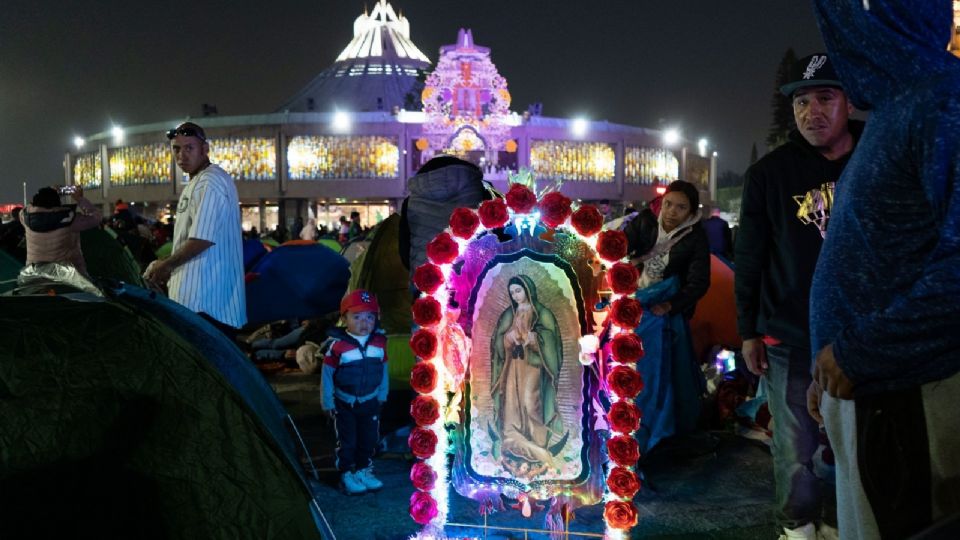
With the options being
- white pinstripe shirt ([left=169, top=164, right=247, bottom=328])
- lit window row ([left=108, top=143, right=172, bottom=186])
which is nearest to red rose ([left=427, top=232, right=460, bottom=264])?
white pinstripe shirt ([left=169, top=164, right=247, bottom=328])

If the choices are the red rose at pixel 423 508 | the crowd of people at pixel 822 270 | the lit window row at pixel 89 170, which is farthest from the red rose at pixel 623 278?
the lit window row at pixel 89 170

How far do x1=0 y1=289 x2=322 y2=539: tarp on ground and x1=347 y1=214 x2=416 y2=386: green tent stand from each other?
13.9ft

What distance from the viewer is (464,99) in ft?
128

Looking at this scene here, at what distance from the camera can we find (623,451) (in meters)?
3.74

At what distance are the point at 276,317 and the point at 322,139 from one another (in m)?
41.6

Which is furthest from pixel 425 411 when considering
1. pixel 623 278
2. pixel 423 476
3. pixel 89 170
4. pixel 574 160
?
pixel 89 170

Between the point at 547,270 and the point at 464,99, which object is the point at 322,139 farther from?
the point at 547,270

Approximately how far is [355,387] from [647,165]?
54817mm

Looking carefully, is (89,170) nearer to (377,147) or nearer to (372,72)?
(372,72)

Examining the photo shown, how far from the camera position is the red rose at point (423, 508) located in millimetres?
3809

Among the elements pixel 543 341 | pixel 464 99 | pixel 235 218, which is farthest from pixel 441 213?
pixel 464 99

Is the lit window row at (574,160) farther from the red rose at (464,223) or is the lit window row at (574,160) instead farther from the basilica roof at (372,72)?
the red rose at (464,223)

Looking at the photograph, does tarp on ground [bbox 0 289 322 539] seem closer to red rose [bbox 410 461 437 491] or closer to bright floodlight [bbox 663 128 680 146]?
red rose [bbox 410 461 437 491]

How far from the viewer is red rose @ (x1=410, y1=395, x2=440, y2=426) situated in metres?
3.85
